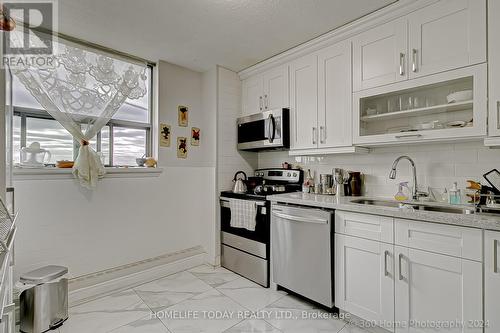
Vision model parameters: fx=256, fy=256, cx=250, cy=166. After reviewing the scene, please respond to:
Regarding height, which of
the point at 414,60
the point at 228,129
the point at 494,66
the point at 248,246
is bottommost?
the point at 248,246

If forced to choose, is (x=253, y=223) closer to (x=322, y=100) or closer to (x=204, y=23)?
(x=322, y=100)

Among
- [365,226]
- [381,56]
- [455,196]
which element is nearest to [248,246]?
[365,226]

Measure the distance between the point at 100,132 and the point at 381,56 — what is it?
8.90ft

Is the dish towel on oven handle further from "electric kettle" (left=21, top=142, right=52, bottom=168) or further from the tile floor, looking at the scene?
"electric kettle" (left=21, top=142, right=52, bottom=168)

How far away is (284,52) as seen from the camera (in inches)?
109

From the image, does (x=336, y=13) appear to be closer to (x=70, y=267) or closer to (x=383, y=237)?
(x=383, y=237)

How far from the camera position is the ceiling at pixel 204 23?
77.5 inches

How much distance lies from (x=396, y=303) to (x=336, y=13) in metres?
2.21

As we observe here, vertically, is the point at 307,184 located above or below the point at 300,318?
above

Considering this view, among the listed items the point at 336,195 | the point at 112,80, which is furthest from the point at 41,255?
the point at 336,195

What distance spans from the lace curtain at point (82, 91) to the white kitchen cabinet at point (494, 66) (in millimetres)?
2948

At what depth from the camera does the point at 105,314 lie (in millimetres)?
2109

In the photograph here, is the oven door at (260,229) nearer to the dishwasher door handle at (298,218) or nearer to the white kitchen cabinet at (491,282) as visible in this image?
the dishwasher door handle at (298,218)

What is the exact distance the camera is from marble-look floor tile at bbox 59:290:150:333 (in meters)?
1.93
